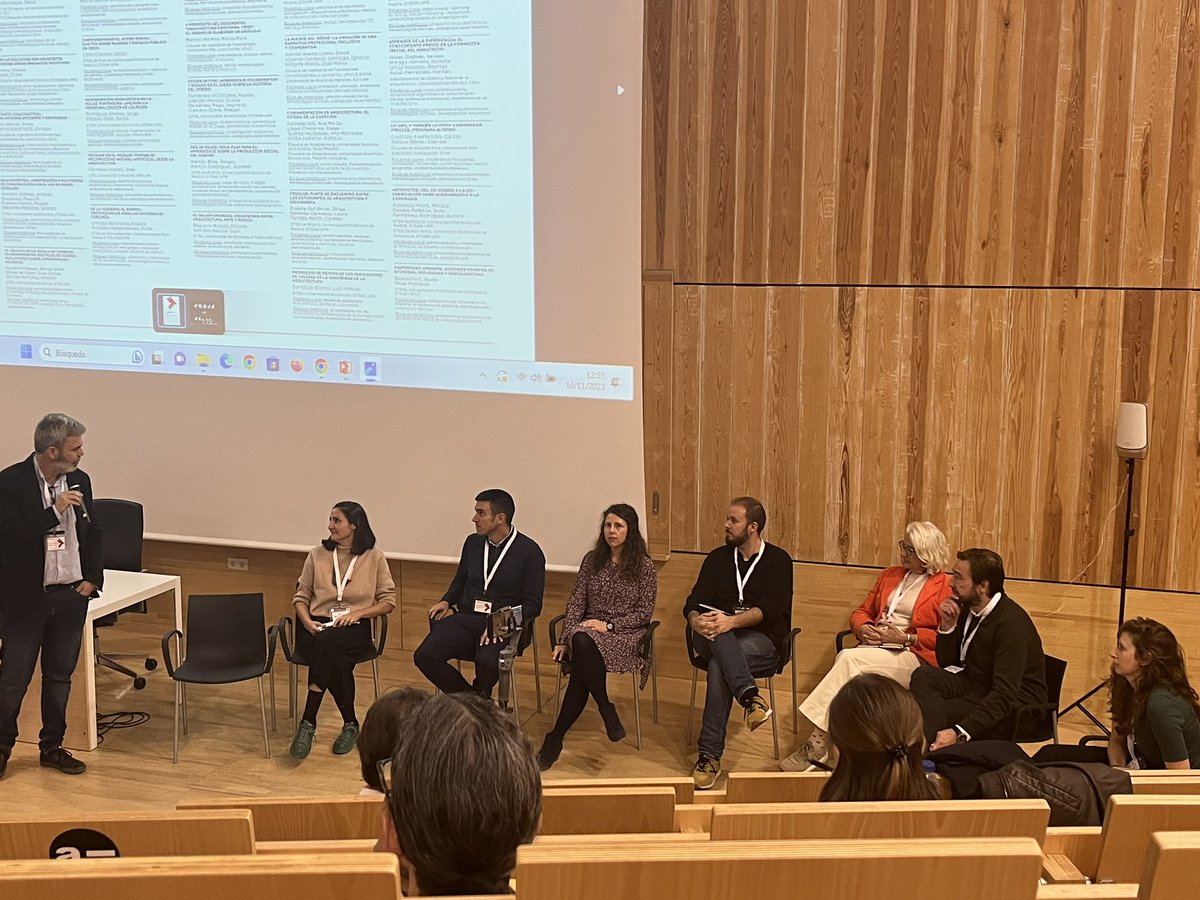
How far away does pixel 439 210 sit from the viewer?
5.62 m

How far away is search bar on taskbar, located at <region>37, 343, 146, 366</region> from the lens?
6250 millimetres

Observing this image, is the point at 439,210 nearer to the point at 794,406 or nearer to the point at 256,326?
the point at 256,326

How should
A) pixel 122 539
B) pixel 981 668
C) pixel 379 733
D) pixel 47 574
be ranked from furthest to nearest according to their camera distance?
1. pixel 122 539
2. pixel 47 574
3. pixel 981 668
4. pixel 379 733

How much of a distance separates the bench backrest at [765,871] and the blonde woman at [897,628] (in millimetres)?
3461

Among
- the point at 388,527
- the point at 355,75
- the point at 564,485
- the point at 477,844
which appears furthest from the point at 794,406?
the point at 477,844

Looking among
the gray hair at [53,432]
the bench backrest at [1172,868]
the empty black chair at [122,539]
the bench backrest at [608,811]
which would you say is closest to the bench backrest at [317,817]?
the bench backrest at [608,811]

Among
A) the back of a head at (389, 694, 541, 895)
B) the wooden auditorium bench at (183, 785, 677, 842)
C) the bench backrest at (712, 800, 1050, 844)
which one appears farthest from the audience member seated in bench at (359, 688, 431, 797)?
the back of a head at (389, 694, 541, 895)

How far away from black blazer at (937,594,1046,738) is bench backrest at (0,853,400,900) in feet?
11.1

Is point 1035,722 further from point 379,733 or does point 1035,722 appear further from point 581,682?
point 379,733

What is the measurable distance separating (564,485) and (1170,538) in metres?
2.76

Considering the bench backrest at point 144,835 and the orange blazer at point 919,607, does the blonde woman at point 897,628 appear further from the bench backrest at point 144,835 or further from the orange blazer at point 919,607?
the bench backrest at point 144,835

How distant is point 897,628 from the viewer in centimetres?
504

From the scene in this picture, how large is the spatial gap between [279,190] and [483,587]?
2.21 m

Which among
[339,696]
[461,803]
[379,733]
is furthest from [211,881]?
[339,696]
